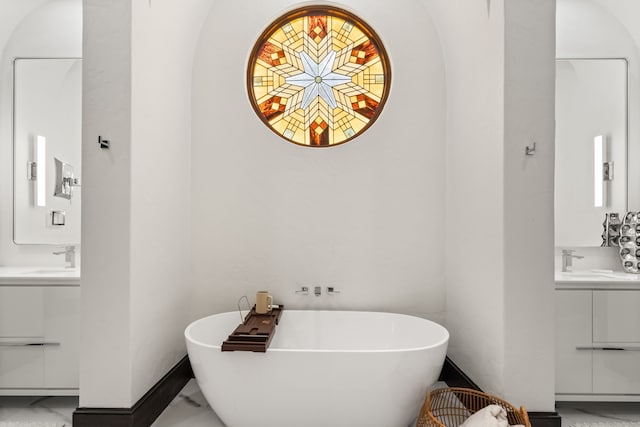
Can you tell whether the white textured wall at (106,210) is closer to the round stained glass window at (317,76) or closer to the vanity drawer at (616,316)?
the round stained glass window at (317,76)

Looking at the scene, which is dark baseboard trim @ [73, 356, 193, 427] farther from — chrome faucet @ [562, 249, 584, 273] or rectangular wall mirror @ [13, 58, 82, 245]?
chrome faucet @ [562, 249, 584, 273]

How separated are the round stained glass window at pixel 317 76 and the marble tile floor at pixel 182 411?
186 cm

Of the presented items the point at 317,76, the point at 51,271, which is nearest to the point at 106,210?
the point at 51,271

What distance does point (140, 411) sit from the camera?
1899 millimetres

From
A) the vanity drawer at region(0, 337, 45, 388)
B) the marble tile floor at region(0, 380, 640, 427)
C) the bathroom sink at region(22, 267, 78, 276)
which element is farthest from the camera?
the bathroom sink at region(22, 267, 78, 276)

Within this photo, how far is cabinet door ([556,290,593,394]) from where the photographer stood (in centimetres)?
217

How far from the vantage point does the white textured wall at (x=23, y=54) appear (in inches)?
108

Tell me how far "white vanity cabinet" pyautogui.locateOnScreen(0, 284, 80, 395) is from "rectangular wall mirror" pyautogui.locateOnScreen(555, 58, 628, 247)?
3.27m

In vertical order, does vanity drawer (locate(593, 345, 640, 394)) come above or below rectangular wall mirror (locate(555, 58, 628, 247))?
below

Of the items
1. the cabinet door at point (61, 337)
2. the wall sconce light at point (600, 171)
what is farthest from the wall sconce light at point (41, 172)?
the wall sconce light at point (600, 171)

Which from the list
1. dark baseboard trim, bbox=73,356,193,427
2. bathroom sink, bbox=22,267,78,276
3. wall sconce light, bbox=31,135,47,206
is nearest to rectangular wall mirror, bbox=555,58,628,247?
dark baseboard trim, bbox=73,356,193,427

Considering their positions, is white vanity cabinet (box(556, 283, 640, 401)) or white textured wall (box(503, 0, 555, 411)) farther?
white vanity cabinet (box(556, 283, 640, 401))

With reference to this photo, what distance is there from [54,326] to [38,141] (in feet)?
4.57

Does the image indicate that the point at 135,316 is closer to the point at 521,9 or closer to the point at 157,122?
the point at 157,122
